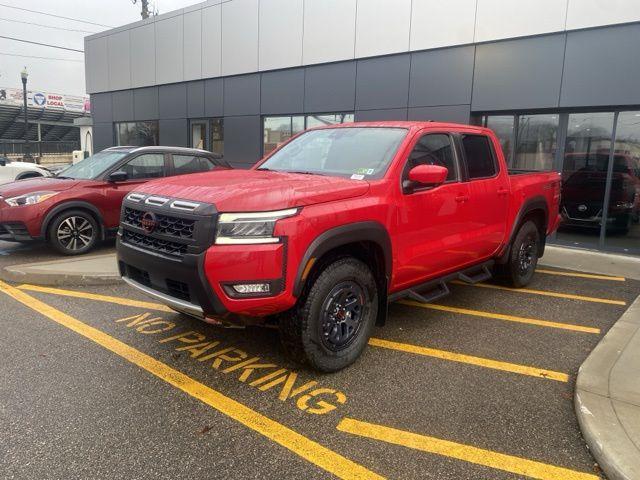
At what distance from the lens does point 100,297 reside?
231 inches

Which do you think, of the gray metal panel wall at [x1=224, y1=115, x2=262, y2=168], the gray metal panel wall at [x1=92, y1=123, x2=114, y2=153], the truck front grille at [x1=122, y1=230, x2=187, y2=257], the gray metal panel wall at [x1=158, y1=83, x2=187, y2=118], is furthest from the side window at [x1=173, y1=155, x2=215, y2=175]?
the gray metal panel wall at [x1=92, y1=123, x2=114, y2=153]

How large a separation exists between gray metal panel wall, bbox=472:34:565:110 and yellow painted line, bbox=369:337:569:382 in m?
6.40

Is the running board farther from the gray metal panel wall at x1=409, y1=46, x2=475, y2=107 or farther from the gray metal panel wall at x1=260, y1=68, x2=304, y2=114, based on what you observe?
the gray metal panel wall at x1=260, y1=68, x2=304, y2=114

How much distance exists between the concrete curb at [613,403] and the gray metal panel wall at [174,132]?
14295 mm

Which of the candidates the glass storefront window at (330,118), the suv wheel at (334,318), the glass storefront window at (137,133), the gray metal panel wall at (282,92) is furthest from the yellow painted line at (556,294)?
the glass storefront window at (137,133)

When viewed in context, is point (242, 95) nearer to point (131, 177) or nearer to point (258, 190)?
point (131, 177)

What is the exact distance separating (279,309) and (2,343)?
2.71 meters

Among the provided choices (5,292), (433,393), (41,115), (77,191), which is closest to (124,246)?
(433,393)

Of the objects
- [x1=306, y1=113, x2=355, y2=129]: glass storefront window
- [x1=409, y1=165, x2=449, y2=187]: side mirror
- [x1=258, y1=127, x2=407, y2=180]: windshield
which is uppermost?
[x1=306, y1=113, x2=355, y2=129]: glass storefront window

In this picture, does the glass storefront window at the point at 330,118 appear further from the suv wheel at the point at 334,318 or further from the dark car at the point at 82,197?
the suv wheel at the point at 334,318

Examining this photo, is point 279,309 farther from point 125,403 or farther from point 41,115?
point 41,115

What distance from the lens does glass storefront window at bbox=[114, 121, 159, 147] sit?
58.4ft

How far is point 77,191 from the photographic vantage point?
7742mm

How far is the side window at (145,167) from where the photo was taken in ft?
27.5
